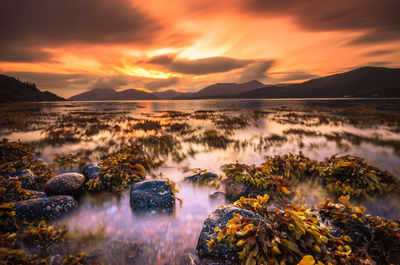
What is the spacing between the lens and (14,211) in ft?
12.9

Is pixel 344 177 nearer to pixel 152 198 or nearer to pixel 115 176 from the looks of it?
pixel 152 198

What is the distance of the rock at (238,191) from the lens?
5676 mm

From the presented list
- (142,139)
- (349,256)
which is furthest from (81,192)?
(142,139)

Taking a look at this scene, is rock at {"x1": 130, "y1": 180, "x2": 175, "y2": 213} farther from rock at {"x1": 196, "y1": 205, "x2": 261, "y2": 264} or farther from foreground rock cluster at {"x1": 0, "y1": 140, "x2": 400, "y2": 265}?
rock at {"x1": 196, "y1": 205, "x2": 261, "y2": 264}

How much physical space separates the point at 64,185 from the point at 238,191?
19.2ft

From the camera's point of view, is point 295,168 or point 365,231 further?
point 295,168

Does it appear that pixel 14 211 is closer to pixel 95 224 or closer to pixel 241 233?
pixel 95 224

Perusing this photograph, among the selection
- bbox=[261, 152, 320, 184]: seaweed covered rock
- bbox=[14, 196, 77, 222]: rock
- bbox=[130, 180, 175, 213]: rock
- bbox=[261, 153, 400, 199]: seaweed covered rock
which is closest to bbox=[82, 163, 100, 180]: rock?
bbox=[14, 196, 77, 222]: rock

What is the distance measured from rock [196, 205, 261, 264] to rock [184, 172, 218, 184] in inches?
114

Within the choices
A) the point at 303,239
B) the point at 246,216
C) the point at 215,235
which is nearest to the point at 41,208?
the point at 215,235

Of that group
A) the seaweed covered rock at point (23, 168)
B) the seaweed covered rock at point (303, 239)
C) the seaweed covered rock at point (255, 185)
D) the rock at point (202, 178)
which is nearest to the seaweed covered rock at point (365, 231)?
the seaweed covered rock at point (303, 239)

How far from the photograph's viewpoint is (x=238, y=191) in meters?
5.74

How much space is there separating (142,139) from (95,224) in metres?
9.93

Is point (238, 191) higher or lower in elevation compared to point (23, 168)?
lower
